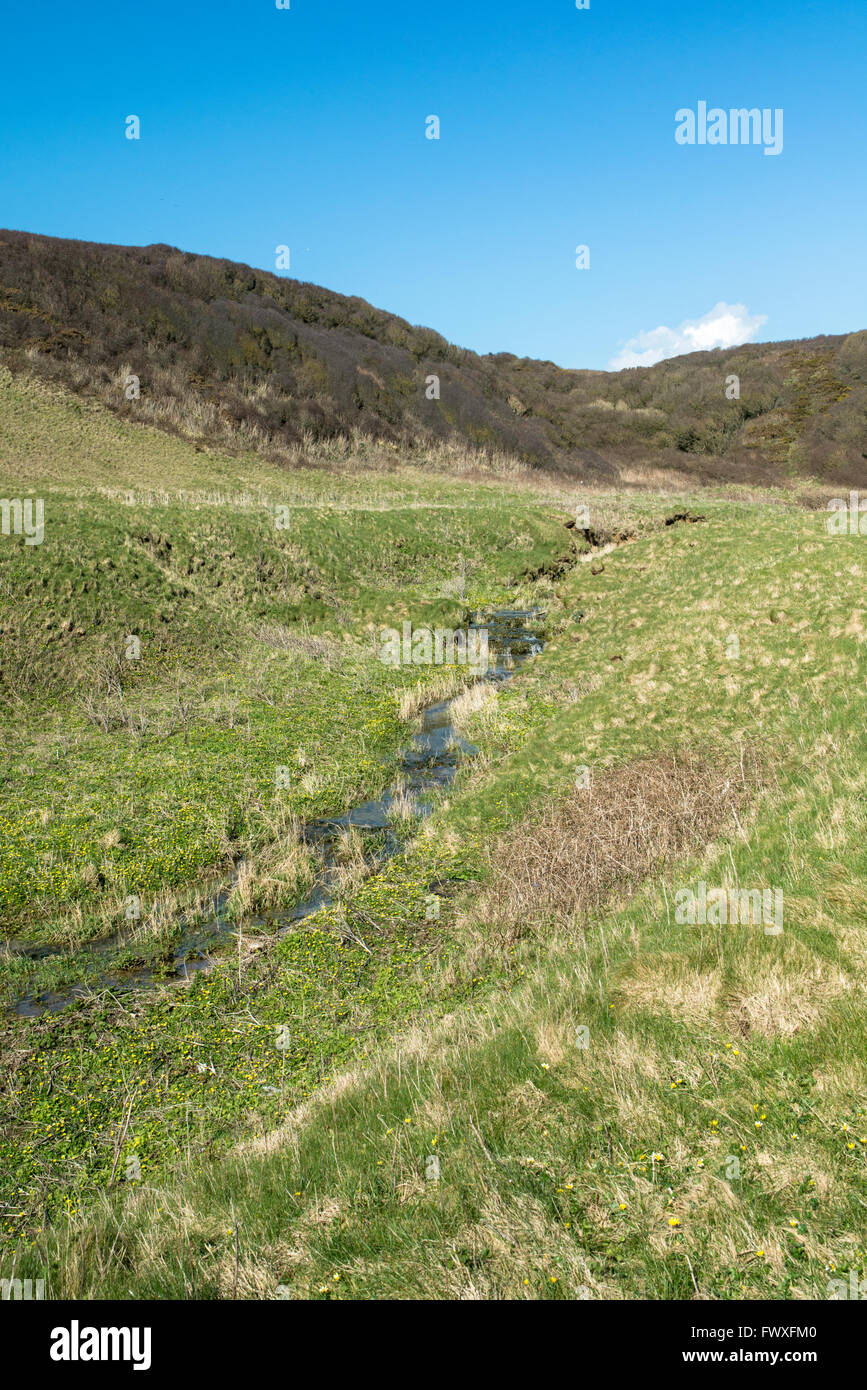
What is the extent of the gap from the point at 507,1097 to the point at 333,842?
7380mm

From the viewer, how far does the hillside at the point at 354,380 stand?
45344mm

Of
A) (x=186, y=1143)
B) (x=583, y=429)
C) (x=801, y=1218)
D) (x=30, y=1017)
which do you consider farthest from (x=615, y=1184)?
(x=583, y=429)

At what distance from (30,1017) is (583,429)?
7364 cm

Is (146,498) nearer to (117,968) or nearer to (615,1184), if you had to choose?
(117,968)

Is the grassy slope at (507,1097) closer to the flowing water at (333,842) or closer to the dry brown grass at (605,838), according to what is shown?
the dry brown grass at (605,838)

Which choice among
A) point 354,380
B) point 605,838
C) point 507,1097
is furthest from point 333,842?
point 354,380

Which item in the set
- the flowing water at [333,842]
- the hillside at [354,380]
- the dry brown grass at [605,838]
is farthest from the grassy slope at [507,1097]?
the hillside at [354,380]

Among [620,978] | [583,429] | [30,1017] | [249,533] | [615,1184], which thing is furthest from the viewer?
[583,429]

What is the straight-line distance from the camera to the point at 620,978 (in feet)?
21.1

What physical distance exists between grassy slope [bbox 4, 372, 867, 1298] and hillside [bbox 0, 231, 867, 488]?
39499 mm

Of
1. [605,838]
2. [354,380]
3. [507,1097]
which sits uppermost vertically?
[354,380]

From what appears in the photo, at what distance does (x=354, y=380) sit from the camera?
56156mm

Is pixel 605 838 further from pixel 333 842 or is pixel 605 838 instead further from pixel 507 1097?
pixel 507 1097

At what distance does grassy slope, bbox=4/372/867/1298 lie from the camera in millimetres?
3994
